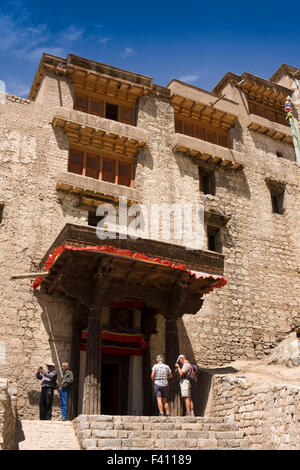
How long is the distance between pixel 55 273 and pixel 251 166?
1159 centimetres

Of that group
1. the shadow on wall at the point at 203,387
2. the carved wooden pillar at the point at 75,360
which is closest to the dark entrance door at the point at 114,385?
the carved wooden pillar at the point at 75,360

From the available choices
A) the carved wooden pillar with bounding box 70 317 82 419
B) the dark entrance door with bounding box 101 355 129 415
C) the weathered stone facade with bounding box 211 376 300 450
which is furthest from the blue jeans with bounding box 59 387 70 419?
the weathered stone facade with bounding box 211 376 300 450

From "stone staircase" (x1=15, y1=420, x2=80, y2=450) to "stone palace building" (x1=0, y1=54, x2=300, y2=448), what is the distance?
1.44 ft

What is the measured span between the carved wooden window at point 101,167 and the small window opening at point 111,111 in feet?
7.05

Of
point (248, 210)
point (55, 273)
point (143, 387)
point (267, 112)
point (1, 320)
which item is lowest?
point (143, 387)

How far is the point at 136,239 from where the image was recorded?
13062mm

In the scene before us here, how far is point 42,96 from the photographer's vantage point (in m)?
17.4

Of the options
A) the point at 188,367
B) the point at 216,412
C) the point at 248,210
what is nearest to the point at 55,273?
the point at 188,367

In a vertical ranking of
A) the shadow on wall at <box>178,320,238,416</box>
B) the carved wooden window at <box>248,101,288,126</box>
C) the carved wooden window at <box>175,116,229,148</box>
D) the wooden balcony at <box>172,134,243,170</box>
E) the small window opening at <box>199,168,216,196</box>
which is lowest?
the shadow on wall at <box>178,320,238,416</box>

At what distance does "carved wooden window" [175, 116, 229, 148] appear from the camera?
2034cm

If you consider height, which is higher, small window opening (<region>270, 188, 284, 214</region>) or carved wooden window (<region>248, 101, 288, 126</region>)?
carved wooden window (<region>248, 101, 288, 126</region>)

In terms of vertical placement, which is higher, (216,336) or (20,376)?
(216,336)

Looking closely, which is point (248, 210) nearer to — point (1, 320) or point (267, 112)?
point (267, 112)

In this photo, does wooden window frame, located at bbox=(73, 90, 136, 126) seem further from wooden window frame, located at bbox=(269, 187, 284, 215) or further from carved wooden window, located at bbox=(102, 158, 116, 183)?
wooden window frame, located at bbox=(269, 187, 284, 215)
